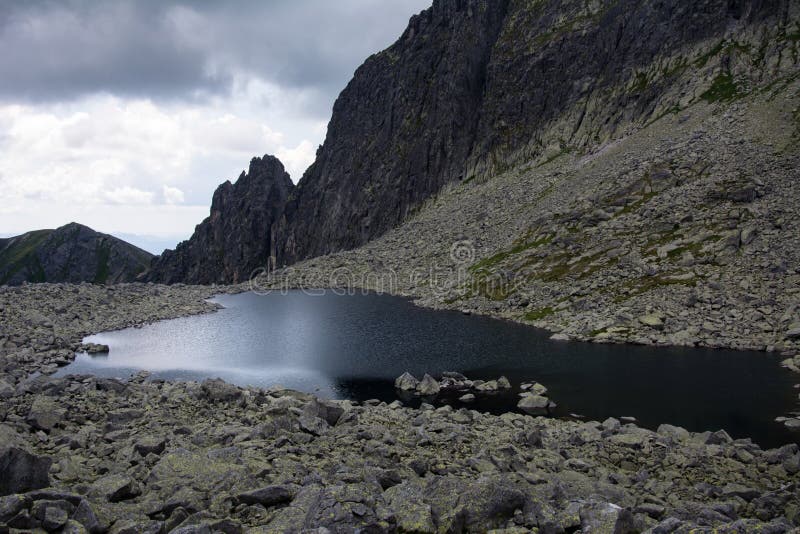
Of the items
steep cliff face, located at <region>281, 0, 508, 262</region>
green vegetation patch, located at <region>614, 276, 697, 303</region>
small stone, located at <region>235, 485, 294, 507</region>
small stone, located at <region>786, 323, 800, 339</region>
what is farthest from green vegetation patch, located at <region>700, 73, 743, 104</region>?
small stone, located at <region>235, 485, 294, 507</region>

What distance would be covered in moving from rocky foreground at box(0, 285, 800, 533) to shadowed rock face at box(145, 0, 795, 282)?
9967 cm

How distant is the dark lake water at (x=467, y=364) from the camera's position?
36.8m

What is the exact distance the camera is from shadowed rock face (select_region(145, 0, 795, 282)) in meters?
112

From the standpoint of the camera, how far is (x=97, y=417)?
1052 inches

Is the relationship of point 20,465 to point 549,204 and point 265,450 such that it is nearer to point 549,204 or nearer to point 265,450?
point 265,450

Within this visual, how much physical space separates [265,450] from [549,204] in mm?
93893

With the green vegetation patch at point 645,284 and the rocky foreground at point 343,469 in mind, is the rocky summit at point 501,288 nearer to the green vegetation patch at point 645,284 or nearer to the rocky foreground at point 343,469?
the rocky foreground at point 343,469

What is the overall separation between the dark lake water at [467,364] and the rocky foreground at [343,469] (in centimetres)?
698

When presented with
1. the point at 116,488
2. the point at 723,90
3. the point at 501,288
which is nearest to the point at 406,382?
the point at 116,488

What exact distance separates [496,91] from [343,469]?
15328 centimetres

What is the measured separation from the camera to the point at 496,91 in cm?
15575

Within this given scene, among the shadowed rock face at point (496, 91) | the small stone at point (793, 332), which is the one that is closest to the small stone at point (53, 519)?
the small stone at point (793, 332)

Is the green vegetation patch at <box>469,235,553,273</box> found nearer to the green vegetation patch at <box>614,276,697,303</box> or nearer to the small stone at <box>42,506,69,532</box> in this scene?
the green vegetation patch at <box>614,276,697,303</box>

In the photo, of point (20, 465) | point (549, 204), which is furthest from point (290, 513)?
point (549, 204)
